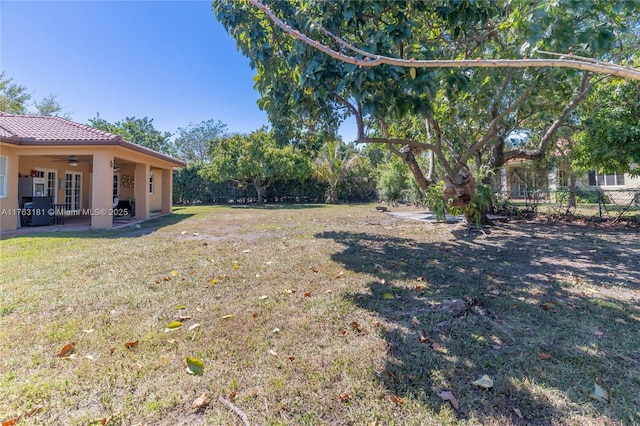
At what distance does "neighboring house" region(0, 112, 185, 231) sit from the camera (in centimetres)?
968

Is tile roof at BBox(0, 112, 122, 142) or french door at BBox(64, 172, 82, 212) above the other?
tile roof at BBox(0, 112, 122, 142)

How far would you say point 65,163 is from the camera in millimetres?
Result: 13516

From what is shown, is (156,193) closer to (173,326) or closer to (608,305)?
(173,326)

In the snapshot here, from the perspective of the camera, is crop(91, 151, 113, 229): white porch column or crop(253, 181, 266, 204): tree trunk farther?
crop(253, 181, 266, 204): tree trunk

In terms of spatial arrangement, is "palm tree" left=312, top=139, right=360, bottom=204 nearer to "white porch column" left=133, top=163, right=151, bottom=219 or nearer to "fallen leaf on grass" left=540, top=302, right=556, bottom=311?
"white porch column" left=133, top=163, right=151, bottom=219

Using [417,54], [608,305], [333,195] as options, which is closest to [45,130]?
[417,54]

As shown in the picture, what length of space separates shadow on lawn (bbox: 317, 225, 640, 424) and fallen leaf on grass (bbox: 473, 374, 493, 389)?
37 millimetres

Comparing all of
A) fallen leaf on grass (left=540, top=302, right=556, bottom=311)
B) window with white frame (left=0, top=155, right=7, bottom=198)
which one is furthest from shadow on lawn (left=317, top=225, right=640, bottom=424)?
window with white frame (left=0, top=155, right=7, bottom=198)

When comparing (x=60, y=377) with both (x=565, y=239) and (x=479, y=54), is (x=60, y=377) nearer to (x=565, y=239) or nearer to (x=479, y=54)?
(x=479, y=54)

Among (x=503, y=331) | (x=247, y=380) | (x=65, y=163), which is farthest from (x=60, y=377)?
(x=65, y=163)

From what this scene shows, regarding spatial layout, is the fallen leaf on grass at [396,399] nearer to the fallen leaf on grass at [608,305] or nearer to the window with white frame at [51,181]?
the fallen leaf on grass at [608,305]

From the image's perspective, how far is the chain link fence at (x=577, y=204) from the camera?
1103 cm

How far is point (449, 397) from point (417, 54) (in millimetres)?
5669

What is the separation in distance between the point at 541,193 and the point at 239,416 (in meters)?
15.3
